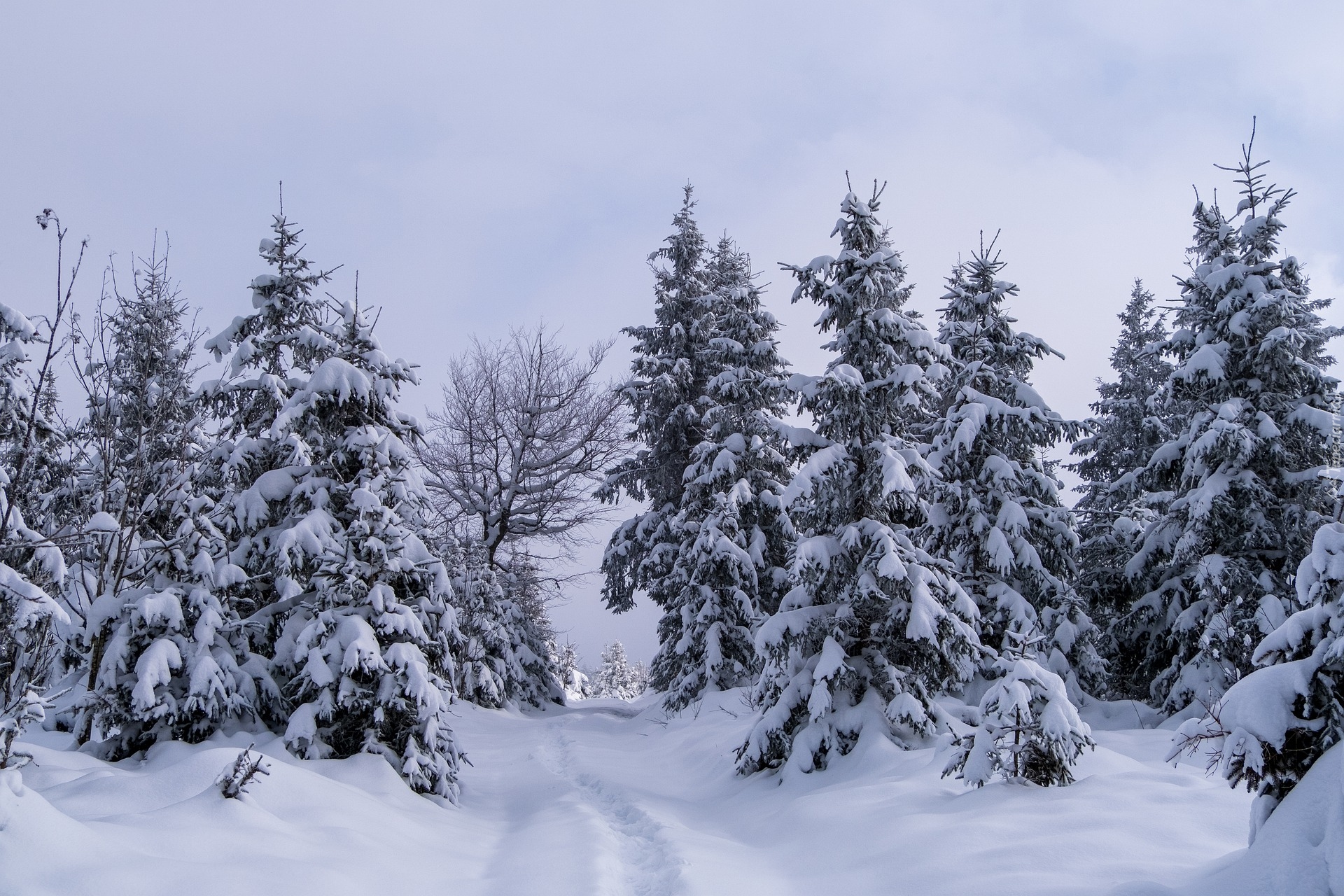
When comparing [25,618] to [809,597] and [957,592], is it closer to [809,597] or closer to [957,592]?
[809,597]

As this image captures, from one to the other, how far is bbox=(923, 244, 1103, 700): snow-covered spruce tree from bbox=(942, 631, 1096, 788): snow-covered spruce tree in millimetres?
6978

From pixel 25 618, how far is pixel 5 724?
1.52 m

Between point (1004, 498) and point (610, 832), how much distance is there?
34.4 feet

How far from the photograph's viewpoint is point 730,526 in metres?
19.0

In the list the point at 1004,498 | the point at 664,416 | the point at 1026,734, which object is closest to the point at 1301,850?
the point at 1026,734

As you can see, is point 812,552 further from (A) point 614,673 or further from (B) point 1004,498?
(A) point 614,673

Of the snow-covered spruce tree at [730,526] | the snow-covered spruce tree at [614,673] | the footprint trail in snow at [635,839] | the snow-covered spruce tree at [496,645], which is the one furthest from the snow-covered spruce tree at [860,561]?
the snow-covered spruce tree at [614,673]

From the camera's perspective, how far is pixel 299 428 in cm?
1118

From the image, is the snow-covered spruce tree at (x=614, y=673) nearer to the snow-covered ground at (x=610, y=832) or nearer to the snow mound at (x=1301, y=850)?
the snow-covered ground at (x=610, y=832)

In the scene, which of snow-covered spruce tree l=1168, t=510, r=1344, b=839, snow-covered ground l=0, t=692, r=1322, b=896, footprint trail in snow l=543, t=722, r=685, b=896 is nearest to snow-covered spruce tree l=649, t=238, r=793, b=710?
footprint trail in snow l=543, t=722, r=685, b=896

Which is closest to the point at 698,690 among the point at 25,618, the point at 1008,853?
the point at 1008,853

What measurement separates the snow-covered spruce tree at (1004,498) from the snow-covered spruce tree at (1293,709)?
981 centimetres

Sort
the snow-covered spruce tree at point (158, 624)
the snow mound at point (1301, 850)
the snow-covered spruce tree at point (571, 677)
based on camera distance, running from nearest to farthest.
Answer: the snow mound at point (1301, 850) < the snow-covered spruce tree at point (158, 624) < the snow-covered spruce tree at point (571, 677)

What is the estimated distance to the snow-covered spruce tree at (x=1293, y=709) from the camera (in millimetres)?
4762
